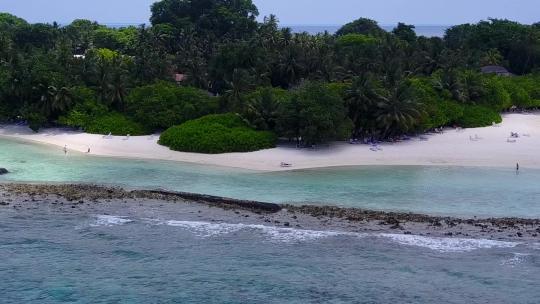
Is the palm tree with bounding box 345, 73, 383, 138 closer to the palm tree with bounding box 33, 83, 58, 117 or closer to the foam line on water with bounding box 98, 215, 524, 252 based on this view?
the foam line on water with bounding box 98, 215, 524, 252

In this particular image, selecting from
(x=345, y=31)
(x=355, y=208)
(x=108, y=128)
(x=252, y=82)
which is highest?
(x=345, y=31)

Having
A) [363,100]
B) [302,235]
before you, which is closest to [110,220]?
[302,235]

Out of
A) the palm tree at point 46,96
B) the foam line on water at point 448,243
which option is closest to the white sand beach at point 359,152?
the palm tree at point 46,96

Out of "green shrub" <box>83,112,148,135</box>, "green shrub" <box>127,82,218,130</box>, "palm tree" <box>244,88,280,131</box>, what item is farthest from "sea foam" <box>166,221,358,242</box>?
"green shrub" <box>83,112,148,135</box>

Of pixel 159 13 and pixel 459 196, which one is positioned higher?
pixel 159 13

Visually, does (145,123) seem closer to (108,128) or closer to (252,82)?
(108,128)

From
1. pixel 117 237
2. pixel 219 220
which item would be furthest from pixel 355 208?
pixel 117 237

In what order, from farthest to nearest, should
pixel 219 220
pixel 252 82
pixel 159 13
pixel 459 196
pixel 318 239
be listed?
pixel 159 13, pixel 252 82, pixel 459 196, pixel 219 220, pixel 318 239
